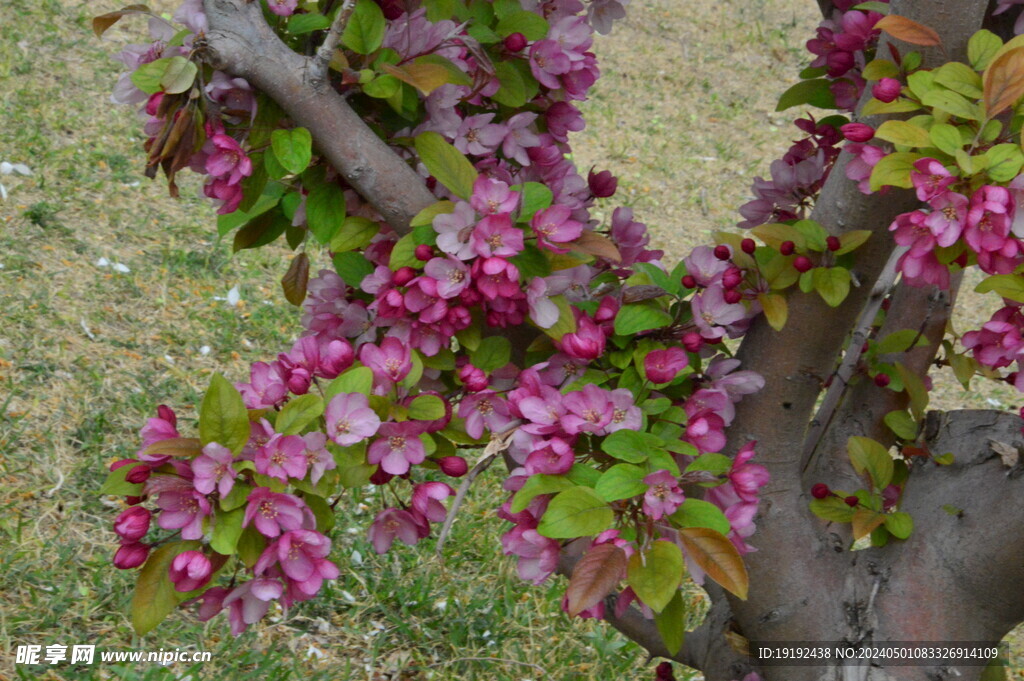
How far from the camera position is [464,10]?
1.29 m

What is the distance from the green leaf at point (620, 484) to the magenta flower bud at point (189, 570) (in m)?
0.40

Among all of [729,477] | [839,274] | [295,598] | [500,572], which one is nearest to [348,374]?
[295,598]

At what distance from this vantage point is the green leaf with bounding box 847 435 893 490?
1.40 meters

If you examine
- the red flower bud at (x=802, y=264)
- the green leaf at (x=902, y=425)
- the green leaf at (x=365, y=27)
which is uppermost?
the green leaf at (x=365, y=27)

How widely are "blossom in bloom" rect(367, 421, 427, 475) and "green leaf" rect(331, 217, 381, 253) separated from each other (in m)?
0.29

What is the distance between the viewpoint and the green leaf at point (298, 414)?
102 cm

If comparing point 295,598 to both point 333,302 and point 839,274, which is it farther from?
point 839,274

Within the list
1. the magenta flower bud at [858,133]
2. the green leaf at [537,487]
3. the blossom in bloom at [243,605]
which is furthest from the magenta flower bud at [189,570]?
the magenta flower bud at [858,133]

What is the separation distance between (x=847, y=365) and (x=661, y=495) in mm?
707

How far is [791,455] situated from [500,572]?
1.20m

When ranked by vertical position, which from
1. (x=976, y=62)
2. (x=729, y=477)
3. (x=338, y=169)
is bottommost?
(x=729, y=477)

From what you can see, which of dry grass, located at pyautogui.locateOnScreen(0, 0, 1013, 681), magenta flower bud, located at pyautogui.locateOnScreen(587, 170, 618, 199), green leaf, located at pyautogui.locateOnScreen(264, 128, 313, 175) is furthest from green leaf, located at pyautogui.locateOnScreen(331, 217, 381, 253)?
dry grass, located at pyautogui.locateOnScreen(0, 0, 1013, 681)

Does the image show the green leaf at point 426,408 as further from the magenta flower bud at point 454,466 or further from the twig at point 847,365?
the twig at point 847,365

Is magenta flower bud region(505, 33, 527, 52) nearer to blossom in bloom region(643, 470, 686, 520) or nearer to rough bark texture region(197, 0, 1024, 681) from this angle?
rough bark texture region(197, 0, 1024, 681)
